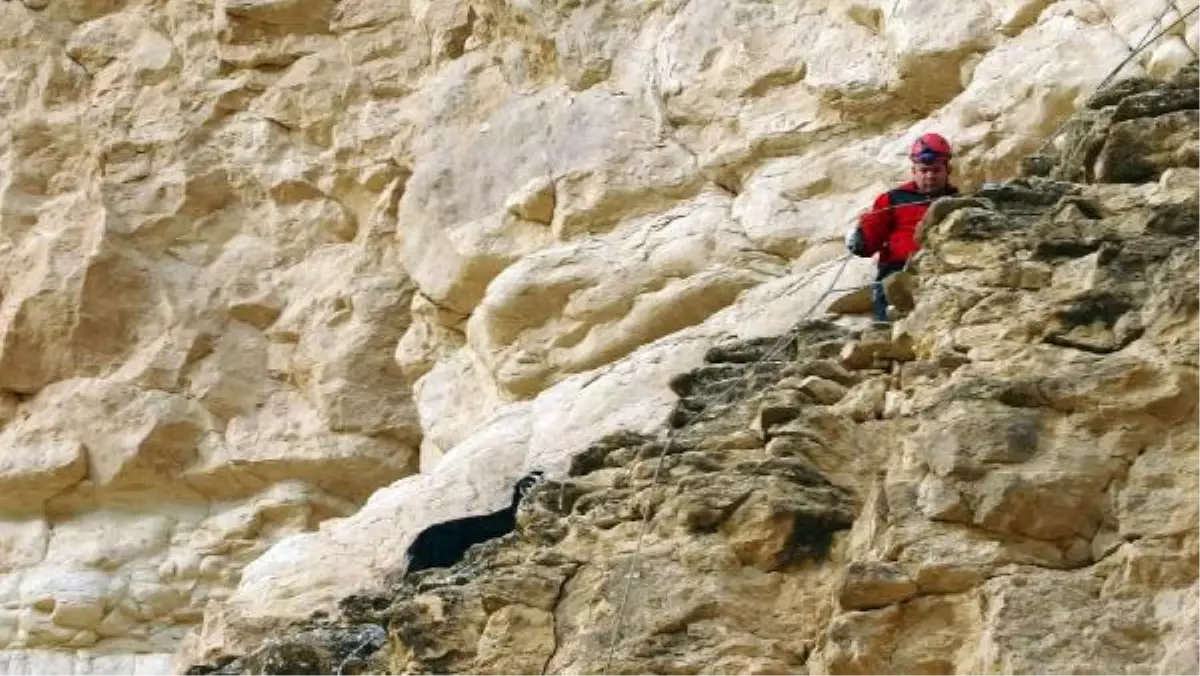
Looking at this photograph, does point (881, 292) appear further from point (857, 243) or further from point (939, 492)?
point (939, 492)

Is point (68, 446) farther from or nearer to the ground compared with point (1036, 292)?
farther from the ground

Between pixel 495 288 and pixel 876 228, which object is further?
pixel 495 288

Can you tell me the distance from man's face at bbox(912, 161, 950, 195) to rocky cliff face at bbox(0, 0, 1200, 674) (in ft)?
2.20

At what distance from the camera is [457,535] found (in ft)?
32.0

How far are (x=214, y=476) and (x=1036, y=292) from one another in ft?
25.4

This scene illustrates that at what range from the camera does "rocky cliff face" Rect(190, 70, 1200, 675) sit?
6.52 meters

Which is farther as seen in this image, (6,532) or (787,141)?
(6,532)

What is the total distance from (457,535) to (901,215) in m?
2.21

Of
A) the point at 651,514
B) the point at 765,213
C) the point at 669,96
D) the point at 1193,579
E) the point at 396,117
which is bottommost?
the point at 1193,579

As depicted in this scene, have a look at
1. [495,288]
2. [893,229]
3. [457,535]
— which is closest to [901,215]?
[893,229]

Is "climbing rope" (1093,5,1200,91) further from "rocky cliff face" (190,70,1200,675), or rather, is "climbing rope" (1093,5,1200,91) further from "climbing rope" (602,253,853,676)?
"climbing rope" (602,253,853,676)

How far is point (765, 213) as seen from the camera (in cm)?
1125

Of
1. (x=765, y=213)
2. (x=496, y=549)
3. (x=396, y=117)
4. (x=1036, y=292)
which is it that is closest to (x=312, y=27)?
(x=396, y=117)

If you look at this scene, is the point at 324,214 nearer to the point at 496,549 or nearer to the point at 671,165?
the point at 671,165
